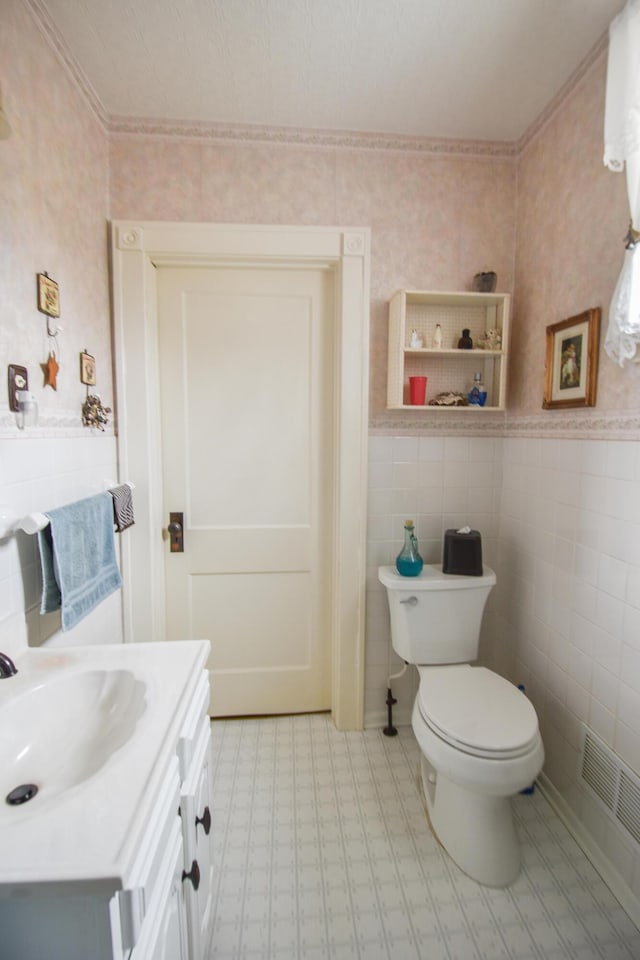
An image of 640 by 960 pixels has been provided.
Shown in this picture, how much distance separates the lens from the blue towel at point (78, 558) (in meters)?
1.09

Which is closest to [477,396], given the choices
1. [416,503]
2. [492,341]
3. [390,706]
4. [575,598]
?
[492,341]

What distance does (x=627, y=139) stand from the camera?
3.56 feet

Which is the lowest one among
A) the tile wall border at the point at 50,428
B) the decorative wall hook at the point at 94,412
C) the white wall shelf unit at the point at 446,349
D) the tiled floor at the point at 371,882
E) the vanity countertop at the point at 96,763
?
the tiled floor at the point at 371,882

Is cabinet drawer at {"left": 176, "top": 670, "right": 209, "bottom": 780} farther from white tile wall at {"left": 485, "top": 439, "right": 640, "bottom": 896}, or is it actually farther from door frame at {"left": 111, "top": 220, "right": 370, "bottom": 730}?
white tile wall at {"left": 485, "top": 439, "right": 640, "bottom": 896}

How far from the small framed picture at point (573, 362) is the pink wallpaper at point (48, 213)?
1636mm

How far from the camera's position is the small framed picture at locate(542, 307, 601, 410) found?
135 cm

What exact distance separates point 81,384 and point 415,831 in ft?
6.12

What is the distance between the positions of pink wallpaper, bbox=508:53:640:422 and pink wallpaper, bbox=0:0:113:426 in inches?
64.4

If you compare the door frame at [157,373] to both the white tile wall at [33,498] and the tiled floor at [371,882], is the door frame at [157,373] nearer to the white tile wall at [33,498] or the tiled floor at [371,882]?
the white tile wall at [33,498]

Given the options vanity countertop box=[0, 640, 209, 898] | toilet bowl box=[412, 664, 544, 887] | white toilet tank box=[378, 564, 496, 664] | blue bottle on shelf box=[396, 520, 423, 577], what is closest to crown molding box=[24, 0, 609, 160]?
blue bottle on shelf box=[396, 520, 423, 577]

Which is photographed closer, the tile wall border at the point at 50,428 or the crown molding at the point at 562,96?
the tile wall border at the point at 50,428

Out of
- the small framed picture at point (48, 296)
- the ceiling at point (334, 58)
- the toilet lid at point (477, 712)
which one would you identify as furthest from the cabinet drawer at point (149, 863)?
the ceiling at point (334, 58)

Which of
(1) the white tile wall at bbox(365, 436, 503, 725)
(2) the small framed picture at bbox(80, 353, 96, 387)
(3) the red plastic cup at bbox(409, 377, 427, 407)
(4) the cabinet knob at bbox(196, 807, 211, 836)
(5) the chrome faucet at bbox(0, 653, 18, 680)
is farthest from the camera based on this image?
(1) the white tile wall at bbox(365, 436, 503, 725)

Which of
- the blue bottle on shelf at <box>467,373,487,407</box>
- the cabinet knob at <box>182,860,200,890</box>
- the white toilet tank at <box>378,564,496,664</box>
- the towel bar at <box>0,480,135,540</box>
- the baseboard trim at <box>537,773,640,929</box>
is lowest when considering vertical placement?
the baseboard trim at <box>537,773,640,929</box>
